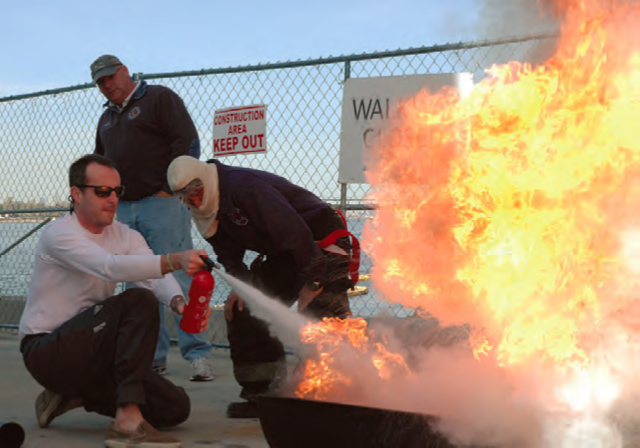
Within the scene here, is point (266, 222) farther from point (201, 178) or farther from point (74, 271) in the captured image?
point (74, 271)

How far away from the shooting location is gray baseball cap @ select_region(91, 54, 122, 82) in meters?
6.02

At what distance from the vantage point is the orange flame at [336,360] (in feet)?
11.7

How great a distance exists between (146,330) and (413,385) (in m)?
1.36

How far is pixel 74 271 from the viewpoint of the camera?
4375 millimetres

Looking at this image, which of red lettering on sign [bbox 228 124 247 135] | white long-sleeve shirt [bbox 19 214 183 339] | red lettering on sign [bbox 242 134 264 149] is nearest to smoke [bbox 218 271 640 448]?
white long-sleeve shirt [bbox 19 214 183 339]

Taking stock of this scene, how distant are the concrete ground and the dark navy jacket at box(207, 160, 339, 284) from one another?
2.76 feet

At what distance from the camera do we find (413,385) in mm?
3572

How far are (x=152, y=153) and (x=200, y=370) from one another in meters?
1.59

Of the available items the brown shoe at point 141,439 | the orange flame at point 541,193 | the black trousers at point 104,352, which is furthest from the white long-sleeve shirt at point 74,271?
the orange flame at point 541,193

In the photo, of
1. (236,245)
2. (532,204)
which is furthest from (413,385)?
(236,245)

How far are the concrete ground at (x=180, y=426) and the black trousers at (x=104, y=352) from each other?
27 centimetres

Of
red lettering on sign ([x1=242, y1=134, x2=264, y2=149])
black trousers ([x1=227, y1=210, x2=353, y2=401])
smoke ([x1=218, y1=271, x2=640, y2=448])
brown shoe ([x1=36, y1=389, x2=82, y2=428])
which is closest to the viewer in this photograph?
smoke ([x1=218, y1=271, x2=640, y2=448])

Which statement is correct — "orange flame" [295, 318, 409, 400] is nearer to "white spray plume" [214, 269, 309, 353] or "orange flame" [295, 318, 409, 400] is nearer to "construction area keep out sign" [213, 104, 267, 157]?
"white spray plume" [214, 269, 309, 353]

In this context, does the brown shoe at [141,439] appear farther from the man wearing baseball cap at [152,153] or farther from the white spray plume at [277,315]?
the man wearing baseball cap at [152,153]
